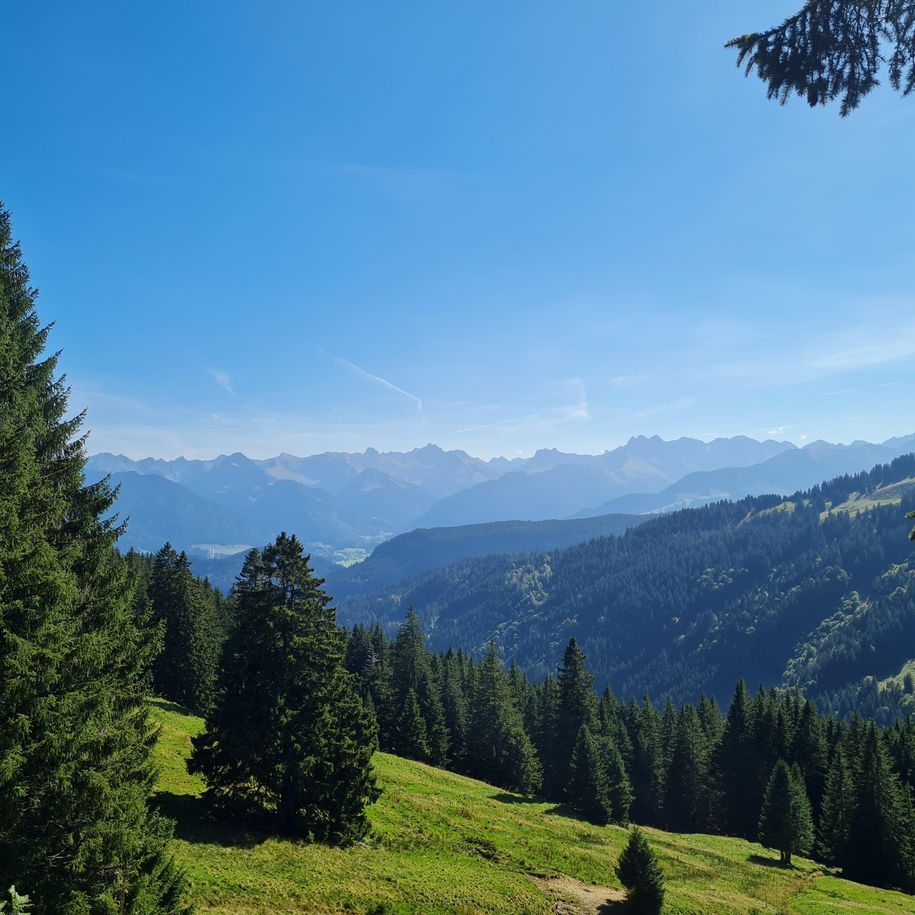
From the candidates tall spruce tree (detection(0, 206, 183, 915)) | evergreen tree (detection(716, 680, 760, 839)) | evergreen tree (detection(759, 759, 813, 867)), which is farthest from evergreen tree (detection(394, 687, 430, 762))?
tall spruce tree (detection(0, 206, 183, 915))

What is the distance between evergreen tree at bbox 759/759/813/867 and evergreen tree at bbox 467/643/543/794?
77.3 feet

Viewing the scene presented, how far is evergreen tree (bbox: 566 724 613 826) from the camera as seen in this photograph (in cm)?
5869

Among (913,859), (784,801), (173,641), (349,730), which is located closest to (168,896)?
(349,730)

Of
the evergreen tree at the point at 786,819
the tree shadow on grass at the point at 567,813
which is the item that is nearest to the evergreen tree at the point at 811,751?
the evergreen tree at the point at 786,819

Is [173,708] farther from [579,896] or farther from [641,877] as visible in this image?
[641,877]

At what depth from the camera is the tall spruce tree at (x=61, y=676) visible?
559 inches

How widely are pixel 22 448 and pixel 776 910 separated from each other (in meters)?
49.6

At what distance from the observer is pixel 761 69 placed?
11.3 meters

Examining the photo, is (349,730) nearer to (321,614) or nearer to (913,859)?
(321,614)

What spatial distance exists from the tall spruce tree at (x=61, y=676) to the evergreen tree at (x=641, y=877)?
82.0ft

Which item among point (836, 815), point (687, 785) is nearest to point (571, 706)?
point (687, 785)

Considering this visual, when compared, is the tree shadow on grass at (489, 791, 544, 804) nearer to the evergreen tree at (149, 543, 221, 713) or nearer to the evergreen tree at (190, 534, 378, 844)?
the evergreen tree at (190, 534, 378, 844)

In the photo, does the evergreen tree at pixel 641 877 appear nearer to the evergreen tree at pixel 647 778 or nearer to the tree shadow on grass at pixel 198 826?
the tree shadow on grass at pixel 198 826

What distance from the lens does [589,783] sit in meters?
59.2
